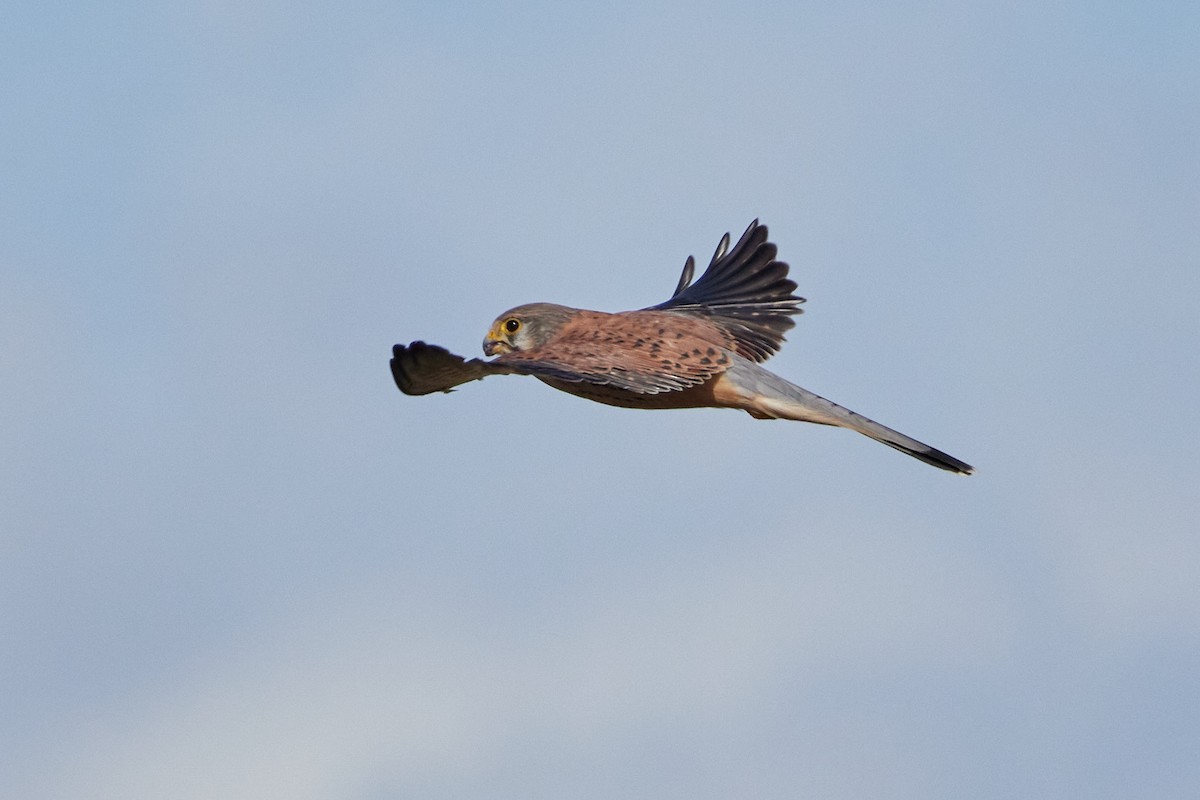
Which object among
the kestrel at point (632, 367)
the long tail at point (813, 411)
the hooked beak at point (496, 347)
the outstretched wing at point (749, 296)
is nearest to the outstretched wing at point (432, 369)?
the kestrel at point (632, 367)

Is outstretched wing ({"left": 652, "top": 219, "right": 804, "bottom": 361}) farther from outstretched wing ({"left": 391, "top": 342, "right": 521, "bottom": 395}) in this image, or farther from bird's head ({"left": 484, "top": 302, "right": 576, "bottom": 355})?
outstretched wing ({"left": 391, "top": 342, "right": 521, "bottom": 395})

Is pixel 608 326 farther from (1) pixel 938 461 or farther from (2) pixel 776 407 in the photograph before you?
(1) pixel 938 461

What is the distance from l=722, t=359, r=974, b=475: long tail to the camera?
39.1 feet

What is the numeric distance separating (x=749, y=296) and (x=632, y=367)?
9.67 ft

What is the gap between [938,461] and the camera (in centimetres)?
1194

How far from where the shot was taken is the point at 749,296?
14156mm

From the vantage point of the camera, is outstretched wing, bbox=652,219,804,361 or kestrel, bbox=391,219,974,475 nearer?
kestrel, bbox=391,219,974,475

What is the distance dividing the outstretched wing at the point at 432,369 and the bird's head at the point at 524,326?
49cm

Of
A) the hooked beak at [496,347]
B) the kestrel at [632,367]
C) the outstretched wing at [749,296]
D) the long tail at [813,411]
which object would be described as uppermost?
the outstretched wing at [749,296]

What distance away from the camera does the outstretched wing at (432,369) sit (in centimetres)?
1105

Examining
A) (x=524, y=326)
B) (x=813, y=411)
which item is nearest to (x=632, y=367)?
(x=524, y=326)

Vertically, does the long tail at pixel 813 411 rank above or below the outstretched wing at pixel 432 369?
below

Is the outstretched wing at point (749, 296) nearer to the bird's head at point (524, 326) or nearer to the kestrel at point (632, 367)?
the kestrel at point (632, 367)

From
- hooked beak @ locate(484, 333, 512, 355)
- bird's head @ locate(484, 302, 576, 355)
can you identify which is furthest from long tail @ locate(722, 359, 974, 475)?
hooked beak @ locate(484, 333, 512, 355)
